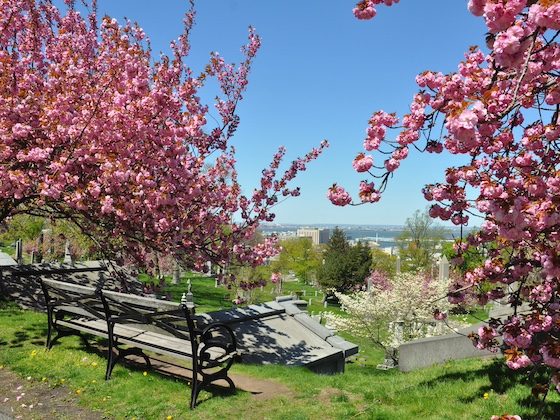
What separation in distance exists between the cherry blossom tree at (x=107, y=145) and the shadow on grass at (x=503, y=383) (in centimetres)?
440

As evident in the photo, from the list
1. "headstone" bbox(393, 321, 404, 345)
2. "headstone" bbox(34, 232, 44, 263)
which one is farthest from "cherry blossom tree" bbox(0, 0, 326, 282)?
"headstone" bbox(34, 232, 44, 263)

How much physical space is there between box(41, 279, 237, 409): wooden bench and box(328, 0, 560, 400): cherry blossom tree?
232 centimetres

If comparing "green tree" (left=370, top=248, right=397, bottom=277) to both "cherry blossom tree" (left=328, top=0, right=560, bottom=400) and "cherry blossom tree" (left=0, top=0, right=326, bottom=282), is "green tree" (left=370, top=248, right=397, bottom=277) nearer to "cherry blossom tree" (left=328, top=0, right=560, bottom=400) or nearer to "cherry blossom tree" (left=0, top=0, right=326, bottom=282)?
"cherry blossom tree" (left=0, top=0, right=326, bottom=282)

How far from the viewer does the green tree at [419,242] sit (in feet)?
164

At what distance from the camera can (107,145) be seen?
24.0 feet

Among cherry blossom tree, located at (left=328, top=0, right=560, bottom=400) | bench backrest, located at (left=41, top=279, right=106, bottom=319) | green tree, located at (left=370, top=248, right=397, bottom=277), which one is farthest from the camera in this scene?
green tree, located at (left=370, top=248, right=397, bottom=277)

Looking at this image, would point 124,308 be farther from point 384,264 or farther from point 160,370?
point 384,264

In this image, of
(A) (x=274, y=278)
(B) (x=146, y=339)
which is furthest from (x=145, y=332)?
(A) (x=274, y=278)

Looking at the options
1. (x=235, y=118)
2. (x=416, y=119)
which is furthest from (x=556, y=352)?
(x=235, y=118)

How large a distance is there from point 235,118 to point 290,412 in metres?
7.42

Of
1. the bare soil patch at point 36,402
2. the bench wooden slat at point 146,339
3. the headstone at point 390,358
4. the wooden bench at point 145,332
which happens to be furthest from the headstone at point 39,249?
the bare soil patch at point 36,402

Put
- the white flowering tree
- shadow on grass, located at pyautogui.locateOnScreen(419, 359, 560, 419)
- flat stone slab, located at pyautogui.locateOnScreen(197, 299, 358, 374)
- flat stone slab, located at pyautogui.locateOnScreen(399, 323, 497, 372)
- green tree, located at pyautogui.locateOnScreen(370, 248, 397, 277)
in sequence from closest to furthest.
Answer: shadow on grass, located at pyautogui.locateOnScreen(419, 359, 560, 419)
flat stone slab, located at pyautogui.locateOnScreen(399, 323, 497, 372)
flat stone slab, located at pyautogui.locateOnScreen(197, 299, 358, 374)
the white flowering tree
green tree, located at pyautogui.locateOnScreen(370, 248, 397, 277)

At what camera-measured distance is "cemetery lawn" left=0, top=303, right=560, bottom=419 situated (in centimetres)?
513

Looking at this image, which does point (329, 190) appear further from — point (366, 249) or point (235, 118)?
point (366, 249)
